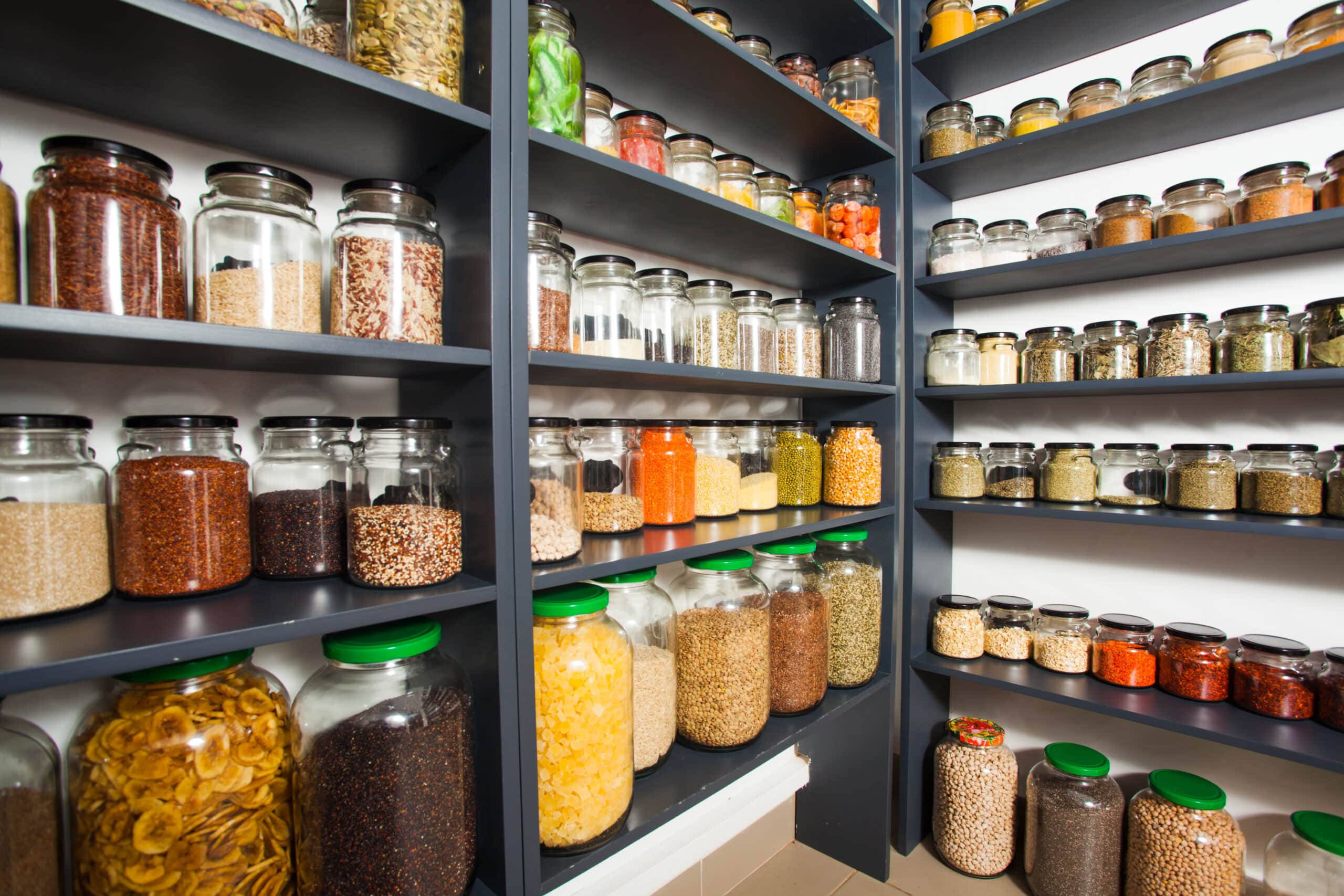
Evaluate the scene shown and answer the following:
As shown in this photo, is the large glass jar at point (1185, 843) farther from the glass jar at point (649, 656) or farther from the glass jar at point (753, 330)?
the glass jar at point (753, 330)

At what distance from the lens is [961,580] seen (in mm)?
2012

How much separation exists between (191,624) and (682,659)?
0.86 metres

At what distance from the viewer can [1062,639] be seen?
5.36 ft

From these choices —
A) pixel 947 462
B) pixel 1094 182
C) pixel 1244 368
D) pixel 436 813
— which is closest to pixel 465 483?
pixel 436 813

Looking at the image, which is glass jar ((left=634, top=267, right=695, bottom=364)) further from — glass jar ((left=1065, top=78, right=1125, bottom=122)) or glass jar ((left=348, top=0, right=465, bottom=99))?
glass jar ((left=1065, top=78, right=1125, bottom=122))

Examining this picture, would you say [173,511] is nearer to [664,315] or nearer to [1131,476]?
[664,315]

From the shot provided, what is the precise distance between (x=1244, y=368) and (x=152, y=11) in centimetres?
196

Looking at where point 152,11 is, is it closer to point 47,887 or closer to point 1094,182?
point 47,887

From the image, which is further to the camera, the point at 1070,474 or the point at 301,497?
the point at 1070,474

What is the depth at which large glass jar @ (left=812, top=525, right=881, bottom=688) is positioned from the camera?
157 cm

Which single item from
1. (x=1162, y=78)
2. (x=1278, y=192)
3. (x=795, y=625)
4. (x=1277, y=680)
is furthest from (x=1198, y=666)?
(x=1162, y=78)

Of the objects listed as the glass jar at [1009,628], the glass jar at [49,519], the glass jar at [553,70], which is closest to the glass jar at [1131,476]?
the glass jar at [1009,628]

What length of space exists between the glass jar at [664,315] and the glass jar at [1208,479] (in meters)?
1.23

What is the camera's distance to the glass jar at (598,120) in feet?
3.65
